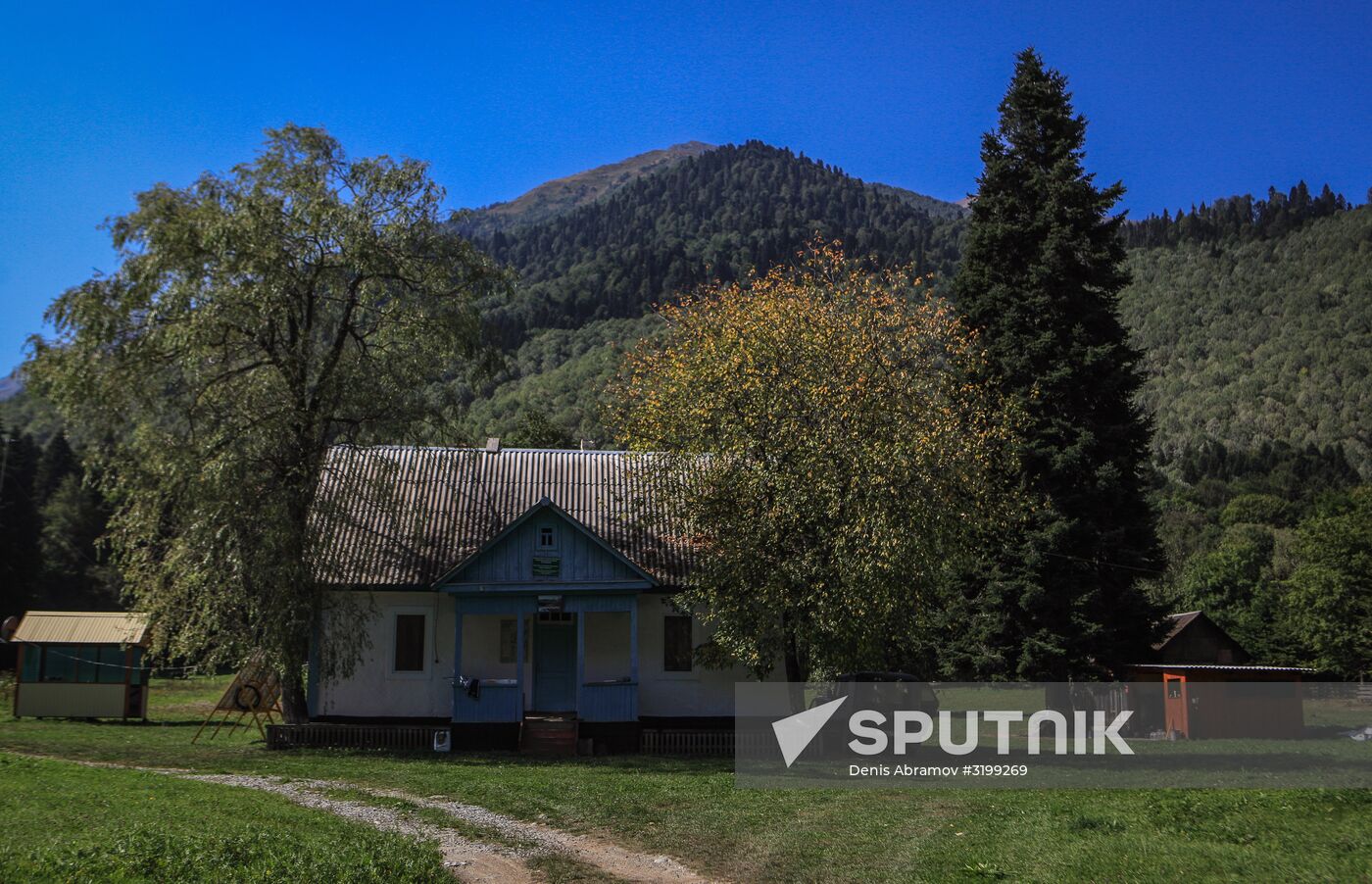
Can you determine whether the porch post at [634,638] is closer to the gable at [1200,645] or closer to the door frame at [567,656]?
the door frame at [567,656]

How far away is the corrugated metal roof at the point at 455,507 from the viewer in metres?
25.1

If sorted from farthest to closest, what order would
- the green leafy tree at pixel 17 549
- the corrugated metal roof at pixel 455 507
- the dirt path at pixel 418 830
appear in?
the green leafy tree at pixel 17 549, the corrugated metal roof at pixel 455 507, the dirt path at pixel 418 830

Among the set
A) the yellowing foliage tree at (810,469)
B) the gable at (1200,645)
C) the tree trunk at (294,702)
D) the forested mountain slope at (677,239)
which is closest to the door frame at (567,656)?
the yellowing foliage tree at (810,469)

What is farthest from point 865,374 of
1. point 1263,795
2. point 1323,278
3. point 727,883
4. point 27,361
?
point 1323,278

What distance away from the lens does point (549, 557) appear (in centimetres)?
2511

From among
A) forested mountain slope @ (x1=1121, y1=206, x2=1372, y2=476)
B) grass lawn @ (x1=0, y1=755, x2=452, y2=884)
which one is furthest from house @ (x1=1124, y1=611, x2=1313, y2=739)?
forested mountain slope @ (x1=1121, y1=206, x2=1372, y2=476)

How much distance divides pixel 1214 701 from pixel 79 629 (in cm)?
3203

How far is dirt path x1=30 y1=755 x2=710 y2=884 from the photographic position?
39.7ft

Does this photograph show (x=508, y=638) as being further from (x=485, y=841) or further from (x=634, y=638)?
(x=485, y=841)

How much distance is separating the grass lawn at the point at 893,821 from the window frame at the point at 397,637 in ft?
14.2

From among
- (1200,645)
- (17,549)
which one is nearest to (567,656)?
(1200,645)

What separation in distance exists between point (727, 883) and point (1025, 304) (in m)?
20.4

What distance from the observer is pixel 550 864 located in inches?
491

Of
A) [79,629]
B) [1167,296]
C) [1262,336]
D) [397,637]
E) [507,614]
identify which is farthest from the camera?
[1167,296]
